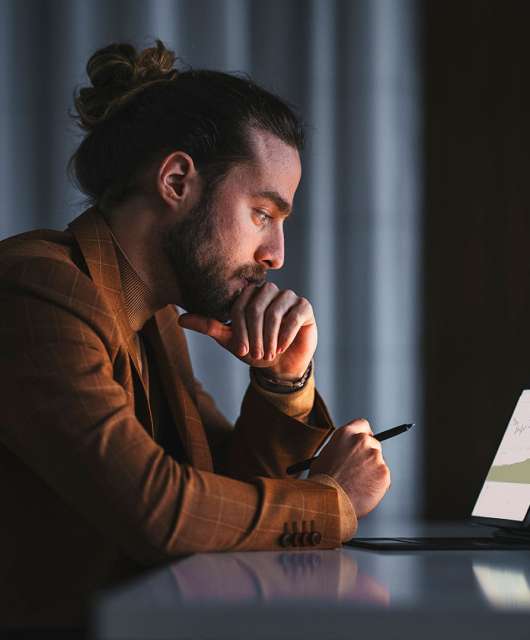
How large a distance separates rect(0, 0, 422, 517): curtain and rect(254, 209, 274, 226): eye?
3.75 feet

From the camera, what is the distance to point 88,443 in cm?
97

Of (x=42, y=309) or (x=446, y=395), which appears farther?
(x=446, y=395)

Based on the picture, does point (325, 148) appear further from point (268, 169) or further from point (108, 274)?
point (108, 274)

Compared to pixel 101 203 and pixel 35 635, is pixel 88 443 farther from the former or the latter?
pixel 101 203

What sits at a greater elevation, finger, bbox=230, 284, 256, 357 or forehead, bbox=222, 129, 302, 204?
forehead, bbox=222, 129, 302, 204

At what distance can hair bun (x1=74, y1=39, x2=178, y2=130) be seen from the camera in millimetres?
1511

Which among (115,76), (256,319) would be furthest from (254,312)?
(115,76)

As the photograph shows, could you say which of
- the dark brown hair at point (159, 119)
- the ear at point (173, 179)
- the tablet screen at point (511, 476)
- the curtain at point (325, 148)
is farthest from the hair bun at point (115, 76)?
the curtain at point (325, 148)

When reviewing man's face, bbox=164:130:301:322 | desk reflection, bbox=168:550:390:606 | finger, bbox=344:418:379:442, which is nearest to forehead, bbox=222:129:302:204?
man's face, bbox=164:130:301:322

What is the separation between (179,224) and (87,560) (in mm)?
528

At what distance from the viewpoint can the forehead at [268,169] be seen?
1.41 m

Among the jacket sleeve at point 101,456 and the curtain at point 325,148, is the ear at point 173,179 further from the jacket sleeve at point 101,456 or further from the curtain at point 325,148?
the curtain at point 325,148

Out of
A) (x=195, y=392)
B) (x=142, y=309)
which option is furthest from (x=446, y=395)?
(x=142, y=309)

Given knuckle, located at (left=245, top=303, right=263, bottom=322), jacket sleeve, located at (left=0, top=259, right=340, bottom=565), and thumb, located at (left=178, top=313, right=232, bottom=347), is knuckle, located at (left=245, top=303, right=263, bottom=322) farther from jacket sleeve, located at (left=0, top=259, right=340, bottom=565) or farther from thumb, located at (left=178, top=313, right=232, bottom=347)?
jacket sleeve, located at (left=0, top=259, right=340, bottom=565)
